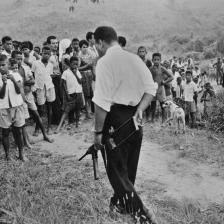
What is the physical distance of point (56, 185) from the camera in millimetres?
5055

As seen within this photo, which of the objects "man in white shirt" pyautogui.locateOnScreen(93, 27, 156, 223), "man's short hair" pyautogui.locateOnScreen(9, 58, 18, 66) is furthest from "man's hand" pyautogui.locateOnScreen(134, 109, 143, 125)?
"man's short hair" pyautogui.locateOnScreen(9, 58, 18, 66)

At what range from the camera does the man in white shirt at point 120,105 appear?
11.0 feet

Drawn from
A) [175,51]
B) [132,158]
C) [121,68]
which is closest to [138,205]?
[132,158]

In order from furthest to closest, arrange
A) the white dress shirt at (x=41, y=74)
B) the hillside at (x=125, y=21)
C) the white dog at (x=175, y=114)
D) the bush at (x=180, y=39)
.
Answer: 1. the bush at (x=180, y=39)
2. the hillside at (x=125, y=21)
3. the white dog at (x=175, y=114)
4. the white dress shirt at (x=41, y=74)

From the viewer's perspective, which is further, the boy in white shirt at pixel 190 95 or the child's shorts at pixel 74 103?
the boy in white shirt at pixel 190 95

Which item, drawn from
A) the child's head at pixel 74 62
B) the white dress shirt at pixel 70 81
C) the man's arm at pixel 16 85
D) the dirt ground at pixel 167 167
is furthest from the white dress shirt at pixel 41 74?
the man's arm at pixel 16 85

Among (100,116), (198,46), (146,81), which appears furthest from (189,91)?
(198,46)

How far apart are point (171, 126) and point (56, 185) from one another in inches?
159

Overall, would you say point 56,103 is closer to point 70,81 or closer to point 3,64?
point 70,81

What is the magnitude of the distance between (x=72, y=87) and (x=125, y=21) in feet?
127

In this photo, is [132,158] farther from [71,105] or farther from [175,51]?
[175,51]

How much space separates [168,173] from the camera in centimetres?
585

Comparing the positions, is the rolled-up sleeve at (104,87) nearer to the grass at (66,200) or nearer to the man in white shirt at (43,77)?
the grass at (66,200)

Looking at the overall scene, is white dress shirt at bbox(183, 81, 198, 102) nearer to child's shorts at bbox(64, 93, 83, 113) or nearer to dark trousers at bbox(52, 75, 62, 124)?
child's shorts at bbox(64, 93, 83, 113)
